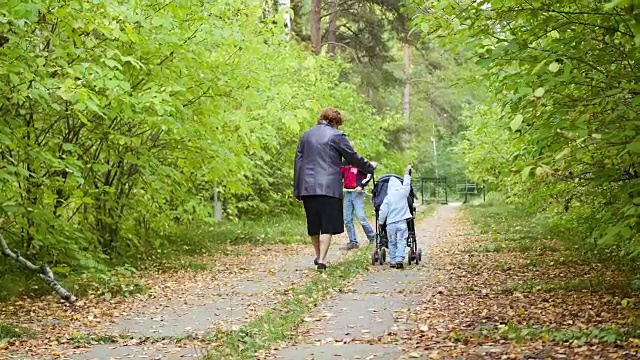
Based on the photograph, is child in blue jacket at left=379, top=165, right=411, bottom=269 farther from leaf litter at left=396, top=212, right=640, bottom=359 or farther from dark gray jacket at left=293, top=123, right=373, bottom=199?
dark gray jacket at left=293, top=123, right=373, bottom=199

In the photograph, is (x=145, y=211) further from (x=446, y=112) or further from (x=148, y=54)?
(x=446, y=112)

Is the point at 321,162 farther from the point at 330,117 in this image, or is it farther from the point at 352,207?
the point at 352,207

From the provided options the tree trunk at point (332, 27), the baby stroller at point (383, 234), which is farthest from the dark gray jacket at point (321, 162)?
the tree trunk at point (332, 27)

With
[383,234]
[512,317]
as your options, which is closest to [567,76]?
[512,317]

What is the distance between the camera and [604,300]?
241 inches

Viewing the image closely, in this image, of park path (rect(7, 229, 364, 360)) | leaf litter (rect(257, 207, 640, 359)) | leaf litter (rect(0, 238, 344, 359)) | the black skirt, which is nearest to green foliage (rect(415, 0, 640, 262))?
leaf litter (rect(257, 207, 640, 359))

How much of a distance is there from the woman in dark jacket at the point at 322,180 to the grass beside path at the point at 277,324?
59cm

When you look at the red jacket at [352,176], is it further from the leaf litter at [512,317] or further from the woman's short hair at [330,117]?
the leaf litter at [512,317]

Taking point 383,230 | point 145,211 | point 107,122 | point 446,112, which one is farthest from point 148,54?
point 446,112

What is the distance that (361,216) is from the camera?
11961 mm

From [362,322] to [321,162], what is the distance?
3392mm

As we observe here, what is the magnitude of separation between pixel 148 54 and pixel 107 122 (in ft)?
3.13

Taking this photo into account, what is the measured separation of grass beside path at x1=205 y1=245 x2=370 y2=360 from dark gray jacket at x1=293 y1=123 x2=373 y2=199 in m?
1.01

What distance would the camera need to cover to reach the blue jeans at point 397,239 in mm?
9344
